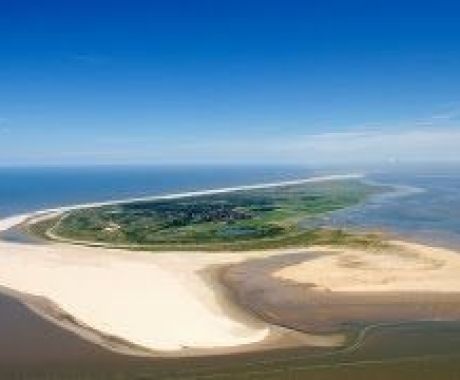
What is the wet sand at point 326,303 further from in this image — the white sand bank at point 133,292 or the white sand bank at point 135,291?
the white sand bank at point 133,292

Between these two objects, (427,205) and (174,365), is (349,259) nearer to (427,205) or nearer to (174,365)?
(174,365)

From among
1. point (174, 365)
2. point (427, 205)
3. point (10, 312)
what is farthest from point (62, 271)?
point (427, 205)

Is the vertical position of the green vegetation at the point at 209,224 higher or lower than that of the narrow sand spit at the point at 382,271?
higher

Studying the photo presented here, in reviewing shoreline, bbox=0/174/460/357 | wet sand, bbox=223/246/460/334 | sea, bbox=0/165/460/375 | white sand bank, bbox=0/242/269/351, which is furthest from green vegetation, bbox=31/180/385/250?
wet sand, bbox=223/246/460/334

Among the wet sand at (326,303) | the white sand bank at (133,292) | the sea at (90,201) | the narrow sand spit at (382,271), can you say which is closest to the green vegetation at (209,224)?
the sea at (90,201)

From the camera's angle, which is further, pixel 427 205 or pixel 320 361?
pixel 427 205

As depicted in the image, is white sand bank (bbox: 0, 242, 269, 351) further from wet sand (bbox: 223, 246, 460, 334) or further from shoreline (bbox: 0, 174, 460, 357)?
wet sand (bbox: 223, 246, 460, 334)

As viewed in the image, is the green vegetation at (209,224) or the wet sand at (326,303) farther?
the green vegetation at (209,224)
